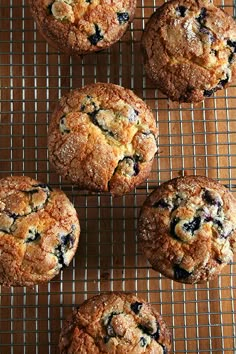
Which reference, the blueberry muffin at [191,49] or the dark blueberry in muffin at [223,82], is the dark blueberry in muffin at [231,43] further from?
the dark blueberry in muffin at [223,82]

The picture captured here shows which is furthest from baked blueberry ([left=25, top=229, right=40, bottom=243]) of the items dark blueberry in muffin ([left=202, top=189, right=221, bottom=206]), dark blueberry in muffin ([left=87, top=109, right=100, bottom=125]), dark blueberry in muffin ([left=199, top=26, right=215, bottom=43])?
dark blueberry in muffin ([left=199, top=26, right=215, bottom=43])

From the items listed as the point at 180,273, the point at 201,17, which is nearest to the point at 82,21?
the point at 201,17

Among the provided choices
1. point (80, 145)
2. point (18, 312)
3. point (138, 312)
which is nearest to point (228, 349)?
point (138, 312)

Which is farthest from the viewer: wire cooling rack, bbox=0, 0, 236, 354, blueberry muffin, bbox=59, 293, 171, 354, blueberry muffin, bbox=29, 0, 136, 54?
wire cooling rack, bbox=0, 0, 236, 354

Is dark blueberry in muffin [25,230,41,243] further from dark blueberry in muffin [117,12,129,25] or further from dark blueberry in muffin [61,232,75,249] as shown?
dark blueberry in muffin [117,12,129,25]

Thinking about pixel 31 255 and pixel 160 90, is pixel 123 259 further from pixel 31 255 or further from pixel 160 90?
pixel 160 90

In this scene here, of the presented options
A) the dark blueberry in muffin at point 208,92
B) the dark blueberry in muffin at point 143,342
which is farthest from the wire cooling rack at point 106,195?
the dark blueberry in muffin at point 143,342
